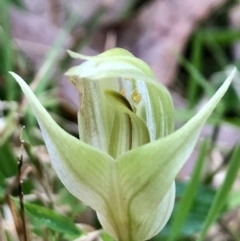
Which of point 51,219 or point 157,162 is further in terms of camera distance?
point 51,219

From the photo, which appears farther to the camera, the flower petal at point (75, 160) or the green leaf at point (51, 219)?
the green leaf at point (51, 219)

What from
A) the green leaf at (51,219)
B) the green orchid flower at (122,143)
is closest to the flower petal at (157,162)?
the green orchid flower at (122,143)

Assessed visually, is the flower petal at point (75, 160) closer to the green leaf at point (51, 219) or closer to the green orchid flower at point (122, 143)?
the green orchid flower at point (122, 143)

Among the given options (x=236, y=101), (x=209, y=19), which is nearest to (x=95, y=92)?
(x=236, y=101)

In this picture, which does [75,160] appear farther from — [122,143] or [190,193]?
[190,193]

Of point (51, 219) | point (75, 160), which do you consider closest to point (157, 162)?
point (75, 160)

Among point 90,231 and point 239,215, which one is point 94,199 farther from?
point 239,215
